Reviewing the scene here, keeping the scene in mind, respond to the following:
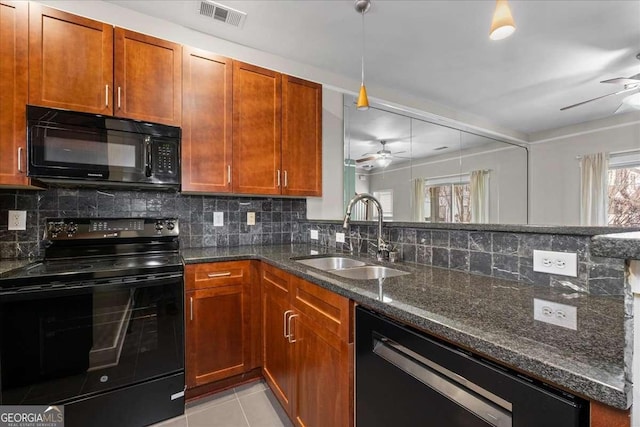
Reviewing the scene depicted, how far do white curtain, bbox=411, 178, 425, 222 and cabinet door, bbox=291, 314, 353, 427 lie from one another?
3.41 m

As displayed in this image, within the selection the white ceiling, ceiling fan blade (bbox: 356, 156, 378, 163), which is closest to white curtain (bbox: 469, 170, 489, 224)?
the white ceiling

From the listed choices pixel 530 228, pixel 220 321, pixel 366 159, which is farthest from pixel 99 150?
pixel 366 159

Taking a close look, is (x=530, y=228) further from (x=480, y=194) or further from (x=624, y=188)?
(x=480, y=194)

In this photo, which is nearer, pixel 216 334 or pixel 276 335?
pixel 276 335

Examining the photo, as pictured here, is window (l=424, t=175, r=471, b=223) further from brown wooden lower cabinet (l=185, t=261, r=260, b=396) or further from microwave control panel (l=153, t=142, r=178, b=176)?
microwave control panel (l=153, t=142, r=178, b=176)

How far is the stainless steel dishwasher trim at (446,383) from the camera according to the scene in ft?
1.96

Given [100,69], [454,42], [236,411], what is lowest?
[236,411]

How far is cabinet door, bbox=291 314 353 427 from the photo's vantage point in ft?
3.51

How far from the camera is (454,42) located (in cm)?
236

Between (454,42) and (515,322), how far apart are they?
8.05ft

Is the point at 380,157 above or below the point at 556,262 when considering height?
above

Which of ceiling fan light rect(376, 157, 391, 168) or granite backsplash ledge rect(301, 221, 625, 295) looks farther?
ceiling fan light rect(376, 157, 391, 168)

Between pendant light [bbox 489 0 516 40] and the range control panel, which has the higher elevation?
pendant light [bbox 489 0 516 40]

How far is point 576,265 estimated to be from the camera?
1004 mm
